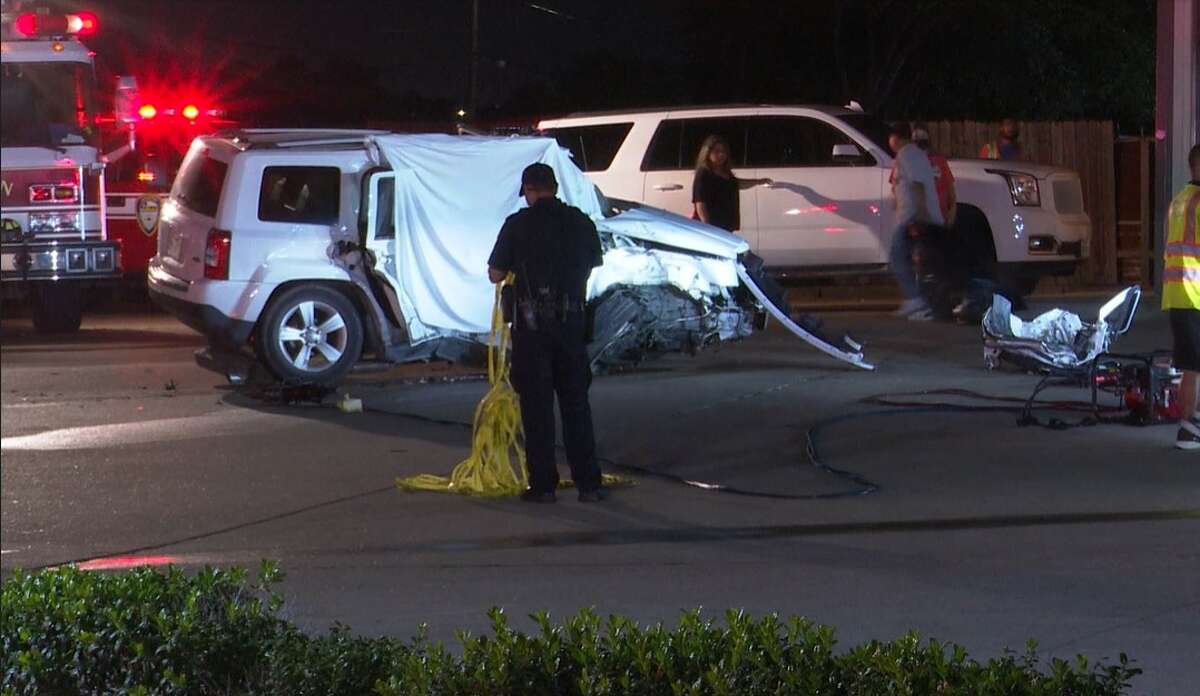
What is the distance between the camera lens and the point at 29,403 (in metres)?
13.4

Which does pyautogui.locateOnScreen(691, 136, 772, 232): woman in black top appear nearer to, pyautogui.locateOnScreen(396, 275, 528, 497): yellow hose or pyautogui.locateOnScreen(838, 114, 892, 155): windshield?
pyautogui.locateOnScreen(838, 114, 892, 155): windshield

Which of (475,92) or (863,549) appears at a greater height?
(475,92)

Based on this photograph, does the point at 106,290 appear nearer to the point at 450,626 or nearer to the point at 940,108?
the point at 940,108

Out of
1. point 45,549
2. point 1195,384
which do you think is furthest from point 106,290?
point 1195,384

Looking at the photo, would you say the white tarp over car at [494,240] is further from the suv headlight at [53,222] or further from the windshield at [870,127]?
the suv headlight at [53,222]

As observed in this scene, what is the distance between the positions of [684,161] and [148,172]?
692 centimetres

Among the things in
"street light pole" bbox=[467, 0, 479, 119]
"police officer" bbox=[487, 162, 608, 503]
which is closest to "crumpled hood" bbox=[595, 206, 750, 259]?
"street light pole" bbox=[467, 0, 479, 119]

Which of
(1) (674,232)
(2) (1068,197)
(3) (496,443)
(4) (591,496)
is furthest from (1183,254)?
(2) (1068,197)

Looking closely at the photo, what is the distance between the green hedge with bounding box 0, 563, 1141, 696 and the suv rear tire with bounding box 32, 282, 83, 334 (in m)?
13.4

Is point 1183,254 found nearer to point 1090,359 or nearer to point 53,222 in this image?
point 1090,359

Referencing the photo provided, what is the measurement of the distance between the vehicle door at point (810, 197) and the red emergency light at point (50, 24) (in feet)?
22.6

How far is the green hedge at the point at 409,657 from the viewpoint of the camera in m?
4.32

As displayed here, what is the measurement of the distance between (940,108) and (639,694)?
44.2ft

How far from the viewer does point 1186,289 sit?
959cm
